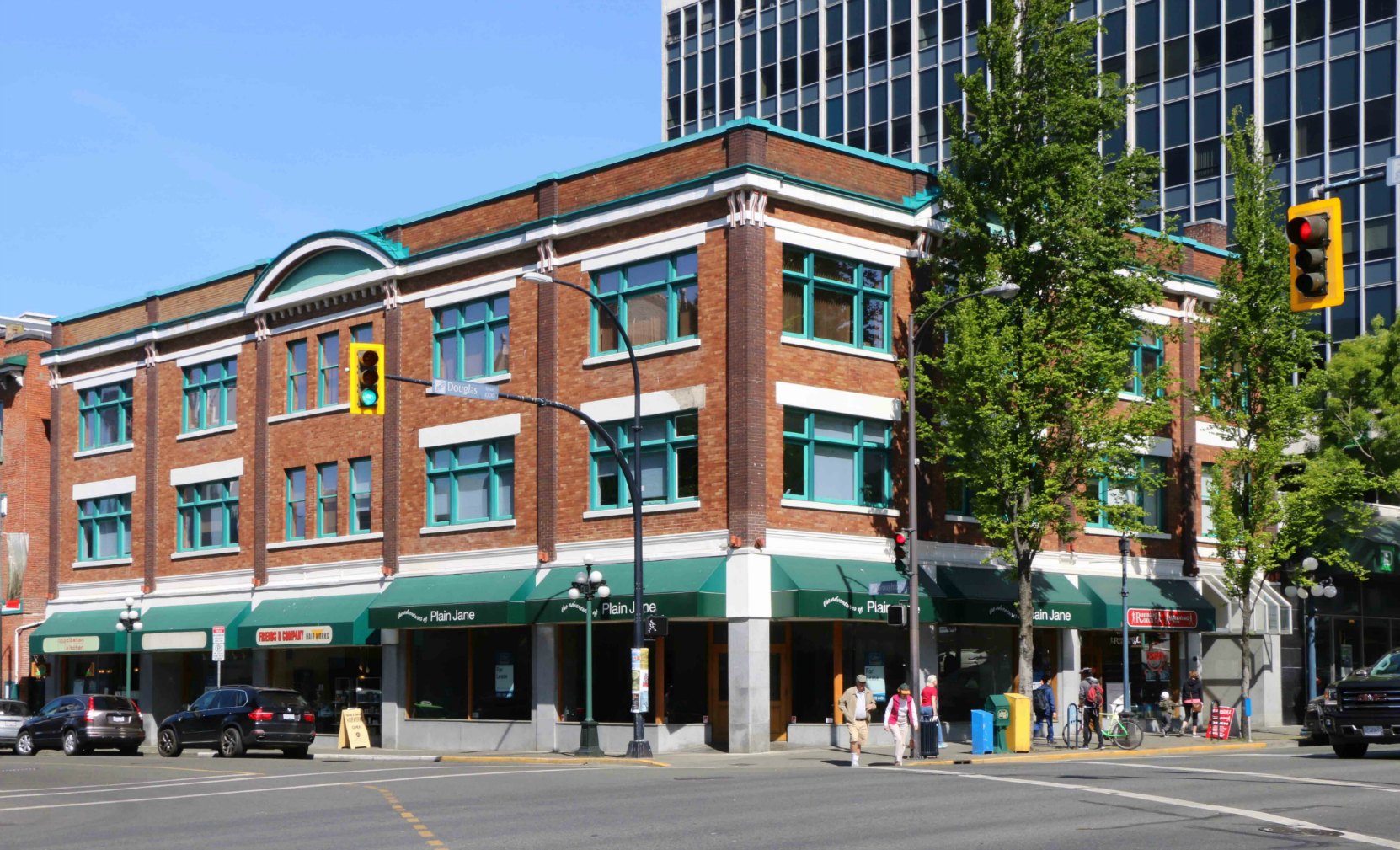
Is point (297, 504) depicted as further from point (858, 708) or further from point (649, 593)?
point (858, 708)

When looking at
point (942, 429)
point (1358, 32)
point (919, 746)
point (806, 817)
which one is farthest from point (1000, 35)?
point (1358, 32)

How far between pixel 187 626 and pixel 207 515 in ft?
10.7

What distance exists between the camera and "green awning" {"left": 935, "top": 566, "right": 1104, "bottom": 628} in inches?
1449

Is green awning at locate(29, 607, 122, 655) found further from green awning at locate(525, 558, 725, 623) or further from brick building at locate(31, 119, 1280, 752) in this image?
green awning at locate(525, 558, 725, 623)

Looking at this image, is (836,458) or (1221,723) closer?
(836,458)

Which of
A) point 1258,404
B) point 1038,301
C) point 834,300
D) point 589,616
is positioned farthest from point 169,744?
point 1258,404

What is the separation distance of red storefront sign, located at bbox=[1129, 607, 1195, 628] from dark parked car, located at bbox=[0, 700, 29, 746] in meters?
27.1

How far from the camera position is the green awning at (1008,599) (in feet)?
121

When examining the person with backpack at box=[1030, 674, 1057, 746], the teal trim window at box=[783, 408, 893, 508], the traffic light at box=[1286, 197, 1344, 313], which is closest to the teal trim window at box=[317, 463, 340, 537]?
the teal trim window at box=[783, 408, 893, 508]

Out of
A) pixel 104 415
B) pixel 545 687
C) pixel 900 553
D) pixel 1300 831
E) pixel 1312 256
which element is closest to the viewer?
pixel 1300 831

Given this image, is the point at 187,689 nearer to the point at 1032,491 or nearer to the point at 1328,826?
the point at 1032,491

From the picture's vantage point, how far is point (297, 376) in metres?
45.6

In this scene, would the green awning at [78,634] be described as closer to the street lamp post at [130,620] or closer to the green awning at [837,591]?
the street lamp post at [130,620]

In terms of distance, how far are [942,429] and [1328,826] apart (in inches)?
795
